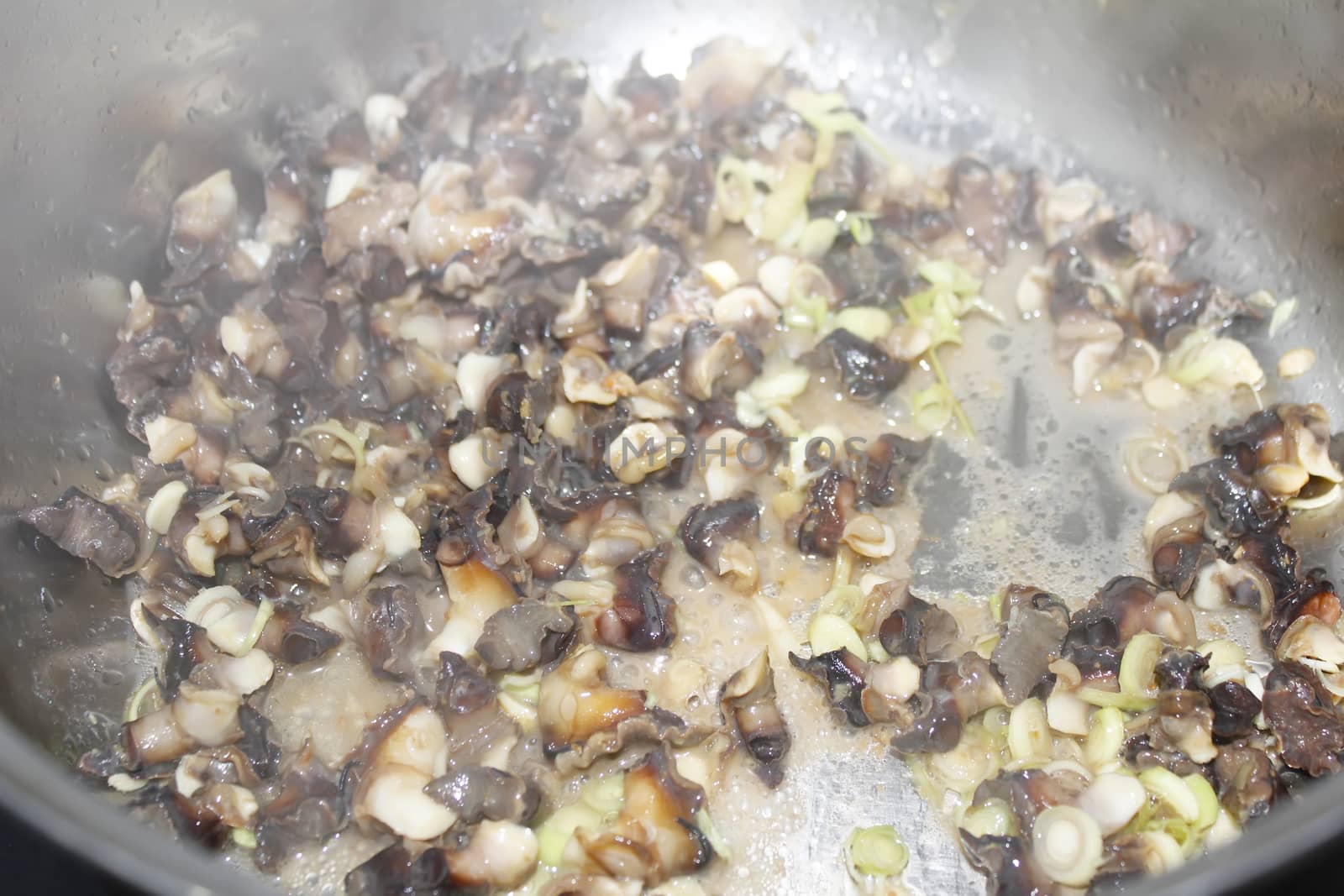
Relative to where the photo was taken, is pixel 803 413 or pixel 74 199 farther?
pixel 803 413

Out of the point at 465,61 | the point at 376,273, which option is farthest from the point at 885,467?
the point at 465,61

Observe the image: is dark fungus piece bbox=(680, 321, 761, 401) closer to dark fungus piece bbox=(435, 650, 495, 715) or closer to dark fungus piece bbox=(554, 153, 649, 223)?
dark fungus piece bbox=(554, 153, 649, 223)

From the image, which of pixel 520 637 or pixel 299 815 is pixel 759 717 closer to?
pixel 520 637

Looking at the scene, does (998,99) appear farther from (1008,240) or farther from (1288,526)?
(1288,526)

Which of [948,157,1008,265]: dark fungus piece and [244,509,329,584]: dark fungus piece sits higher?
[948,157,1008,265]: dark fungus piece

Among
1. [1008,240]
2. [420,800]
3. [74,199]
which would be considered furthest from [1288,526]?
[74,199]

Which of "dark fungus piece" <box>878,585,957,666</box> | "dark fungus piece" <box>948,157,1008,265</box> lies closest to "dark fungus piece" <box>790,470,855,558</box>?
"dark fungus piece" <box>878,585,957,666</box>
